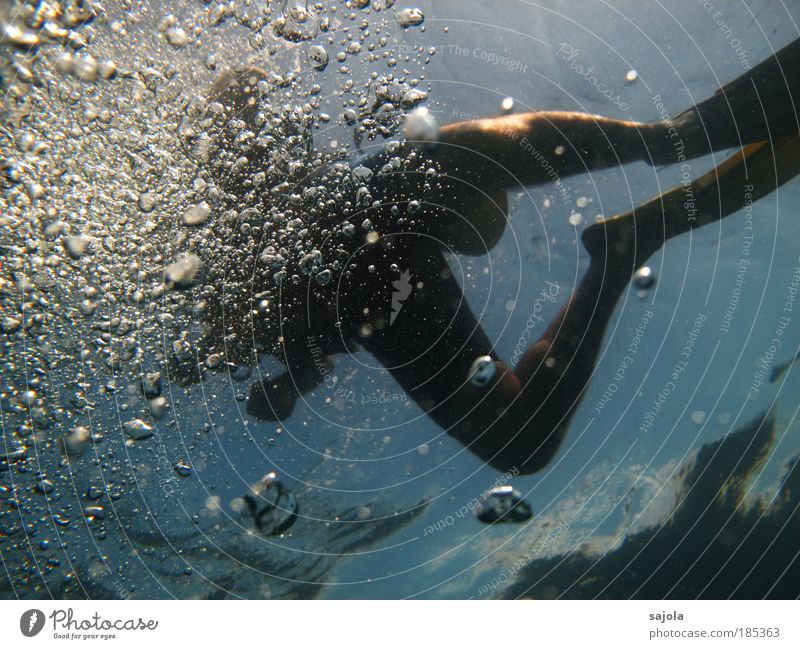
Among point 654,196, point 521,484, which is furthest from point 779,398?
point 521,484

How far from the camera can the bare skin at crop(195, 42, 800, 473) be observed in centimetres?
189

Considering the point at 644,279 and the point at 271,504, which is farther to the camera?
the point at 271,504

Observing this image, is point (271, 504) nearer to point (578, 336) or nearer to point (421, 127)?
point (578, 336)

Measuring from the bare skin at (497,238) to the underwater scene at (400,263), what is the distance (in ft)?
0.04

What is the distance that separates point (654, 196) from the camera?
1993 millimetres

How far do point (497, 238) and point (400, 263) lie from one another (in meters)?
0.52

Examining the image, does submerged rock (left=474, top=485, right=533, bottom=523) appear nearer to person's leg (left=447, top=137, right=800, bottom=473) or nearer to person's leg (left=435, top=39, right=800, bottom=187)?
person's leg (left=447, top=137, right=800, bottom=473)

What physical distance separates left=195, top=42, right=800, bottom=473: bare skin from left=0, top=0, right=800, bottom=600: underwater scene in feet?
0.04

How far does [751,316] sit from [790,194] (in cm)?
60

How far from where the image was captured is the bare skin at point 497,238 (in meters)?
1.89

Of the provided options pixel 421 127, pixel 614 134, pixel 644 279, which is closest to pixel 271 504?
pixel 421 127

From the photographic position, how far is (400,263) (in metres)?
1.89

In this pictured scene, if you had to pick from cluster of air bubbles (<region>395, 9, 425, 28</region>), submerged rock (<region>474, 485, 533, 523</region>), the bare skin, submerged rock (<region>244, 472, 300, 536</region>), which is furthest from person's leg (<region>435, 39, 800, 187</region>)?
submerged rock (<region>244, 472, 300, 536</region>)
